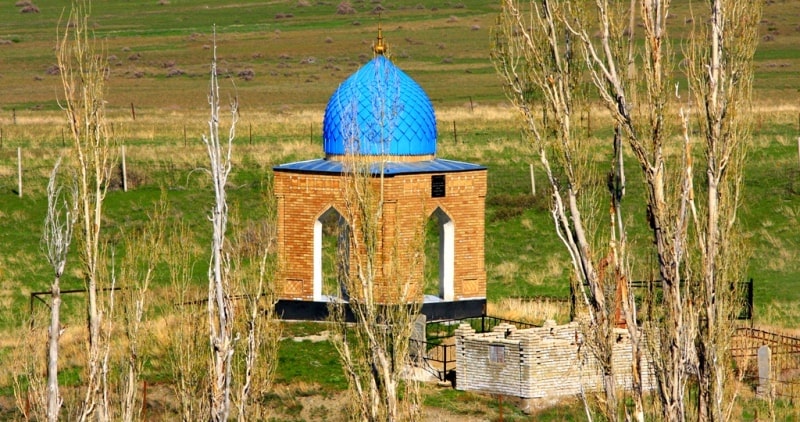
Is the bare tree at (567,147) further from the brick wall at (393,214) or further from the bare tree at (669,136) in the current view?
the brick wall at (393,214)

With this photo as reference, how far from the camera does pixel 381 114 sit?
24500mm

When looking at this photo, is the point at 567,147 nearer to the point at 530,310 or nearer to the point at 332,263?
the point at 530,310

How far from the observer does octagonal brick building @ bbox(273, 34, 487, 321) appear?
25.4 meters

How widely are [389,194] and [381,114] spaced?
57.5 inches

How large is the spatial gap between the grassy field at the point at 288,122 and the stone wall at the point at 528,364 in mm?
392

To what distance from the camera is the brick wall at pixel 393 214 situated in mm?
25484

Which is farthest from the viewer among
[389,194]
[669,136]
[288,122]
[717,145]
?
[288,122]

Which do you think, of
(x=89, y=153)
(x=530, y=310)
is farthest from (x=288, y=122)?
(x=89, y=153)

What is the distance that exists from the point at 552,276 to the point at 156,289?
338 inches

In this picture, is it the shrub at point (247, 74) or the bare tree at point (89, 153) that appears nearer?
the bare tree at point (89, 153)

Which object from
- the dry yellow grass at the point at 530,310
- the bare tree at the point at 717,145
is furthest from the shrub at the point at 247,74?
the bare tree at the point at 717,145

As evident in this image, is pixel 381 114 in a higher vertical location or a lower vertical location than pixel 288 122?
lower

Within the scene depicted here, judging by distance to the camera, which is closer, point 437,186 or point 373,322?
point 373,322

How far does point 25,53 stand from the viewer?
3467 inches
